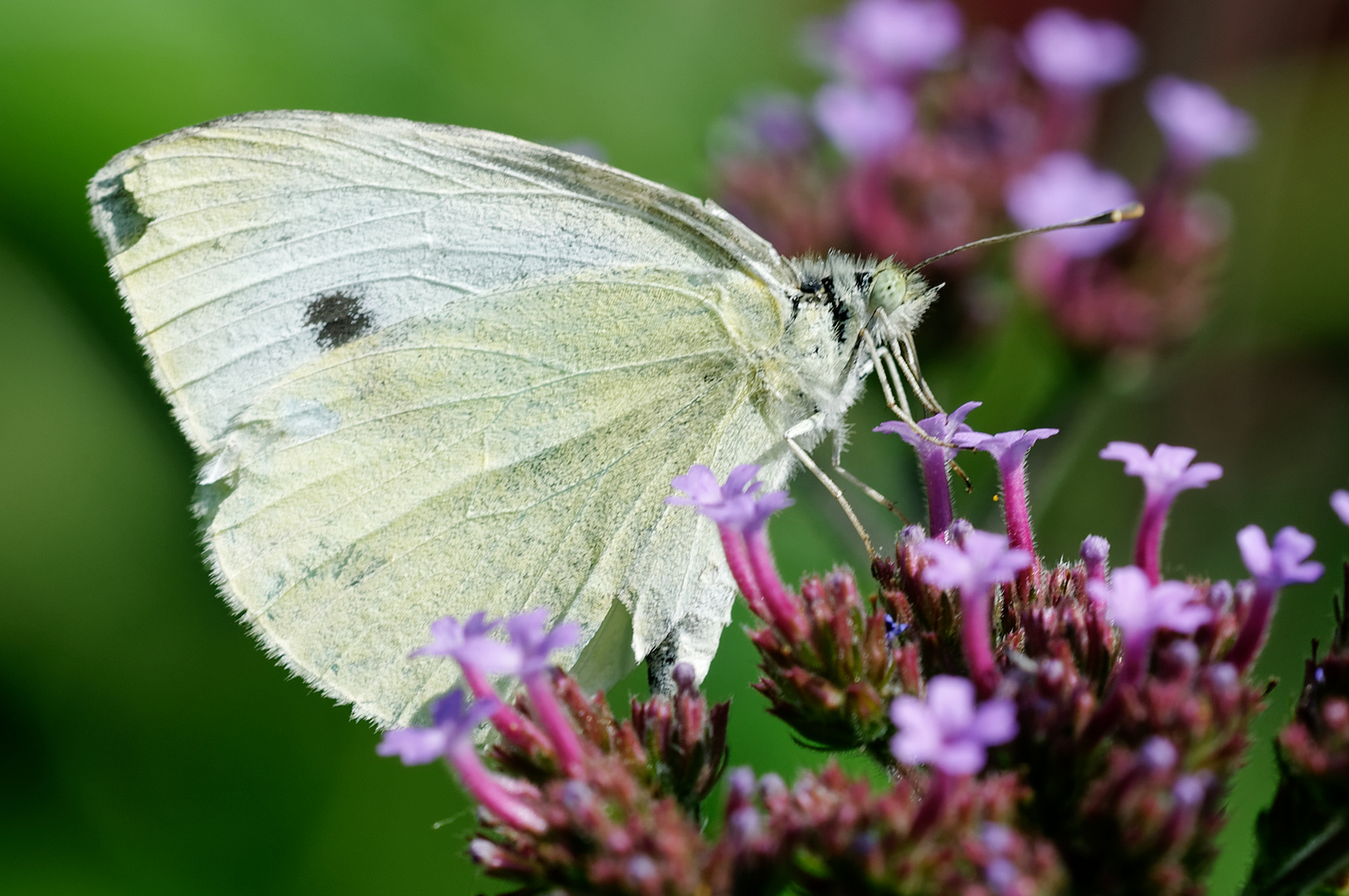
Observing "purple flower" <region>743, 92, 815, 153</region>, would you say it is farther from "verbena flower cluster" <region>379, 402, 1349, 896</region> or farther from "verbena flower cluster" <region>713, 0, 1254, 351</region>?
"verbena flower cluster" <region>379, 402, 1349, 896</region>

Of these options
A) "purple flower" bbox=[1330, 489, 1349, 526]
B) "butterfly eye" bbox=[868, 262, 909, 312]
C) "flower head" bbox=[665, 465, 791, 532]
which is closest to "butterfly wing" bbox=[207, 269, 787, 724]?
"butterfly eye" bbox=[868, 262, 909, 312]

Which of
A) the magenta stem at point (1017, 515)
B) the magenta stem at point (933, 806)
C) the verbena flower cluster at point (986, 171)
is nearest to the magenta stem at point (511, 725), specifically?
the magenta stem at point (933, 806)

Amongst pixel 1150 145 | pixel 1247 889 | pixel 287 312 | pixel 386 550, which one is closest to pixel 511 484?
pixel 386 550

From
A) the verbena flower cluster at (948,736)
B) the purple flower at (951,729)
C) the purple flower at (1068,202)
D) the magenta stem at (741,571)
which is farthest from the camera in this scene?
the purple flower at (1068,202)

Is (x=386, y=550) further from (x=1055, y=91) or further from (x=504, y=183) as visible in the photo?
(x=1055, y=91)

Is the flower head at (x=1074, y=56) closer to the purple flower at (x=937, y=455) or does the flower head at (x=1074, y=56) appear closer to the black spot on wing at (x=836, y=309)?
the black spot on wing at (x=836, y=309)

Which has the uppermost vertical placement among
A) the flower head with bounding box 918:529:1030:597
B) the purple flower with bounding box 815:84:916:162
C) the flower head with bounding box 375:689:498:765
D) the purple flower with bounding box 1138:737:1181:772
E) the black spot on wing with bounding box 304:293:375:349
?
the purple flower with bounding box 815:84:916:162
